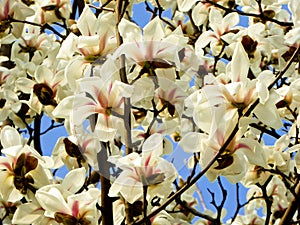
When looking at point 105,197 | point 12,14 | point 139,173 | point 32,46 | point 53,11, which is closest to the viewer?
point 139,173

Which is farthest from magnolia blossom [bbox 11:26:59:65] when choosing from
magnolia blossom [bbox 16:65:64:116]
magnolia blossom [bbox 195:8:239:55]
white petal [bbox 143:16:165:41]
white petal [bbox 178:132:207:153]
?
white petal [bbox 178:132:207:153]

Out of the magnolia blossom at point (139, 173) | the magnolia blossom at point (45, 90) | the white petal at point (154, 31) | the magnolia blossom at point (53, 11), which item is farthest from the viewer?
the magnolia blossom at point (53, 11)

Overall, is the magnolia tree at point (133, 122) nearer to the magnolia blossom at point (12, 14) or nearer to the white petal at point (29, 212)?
the white petal at point (29, 212)

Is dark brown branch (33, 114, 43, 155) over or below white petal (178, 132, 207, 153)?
below

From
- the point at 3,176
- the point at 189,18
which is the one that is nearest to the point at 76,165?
the point at 3,176

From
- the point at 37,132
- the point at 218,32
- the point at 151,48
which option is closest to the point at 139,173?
the point at 151,48

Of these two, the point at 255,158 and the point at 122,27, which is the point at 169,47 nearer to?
the point at 122,27

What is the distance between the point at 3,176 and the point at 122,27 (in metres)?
0.35

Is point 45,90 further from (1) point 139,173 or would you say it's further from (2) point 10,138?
(1) point 139,173

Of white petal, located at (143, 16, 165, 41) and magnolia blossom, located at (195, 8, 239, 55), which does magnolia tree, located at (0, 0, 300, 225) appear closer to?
white petal, located at (143, 16, 165, 41)

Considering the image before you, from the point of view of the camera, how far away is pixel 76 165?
47.8 inches

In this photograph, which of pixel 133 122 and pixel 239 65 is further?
pixel 133 122

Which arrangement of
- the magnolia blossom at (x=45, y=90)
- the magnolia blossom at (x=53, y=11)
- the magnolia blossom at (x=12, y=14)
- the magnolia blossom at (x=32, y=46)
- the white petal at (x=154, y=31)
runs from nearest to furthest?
the white petal at (x=154, y=31) < the magnolia blossom at (x=45, y=90) < the magnolia blossom at (x=12, y=14) < the magnolia blossom at (x=53, y=11) < the magnolia blossom at (x=32, y=46)

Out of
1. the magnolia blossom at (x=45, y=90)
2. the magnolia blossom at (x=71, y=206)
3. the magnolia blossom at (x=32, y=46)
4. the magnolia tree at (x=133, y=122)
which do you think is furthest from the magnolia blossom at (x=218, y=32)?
the magnolia blossom at (x=71, y=206)
